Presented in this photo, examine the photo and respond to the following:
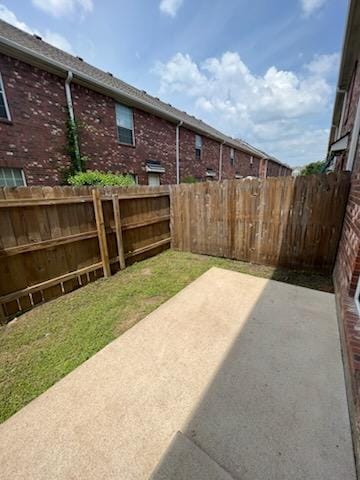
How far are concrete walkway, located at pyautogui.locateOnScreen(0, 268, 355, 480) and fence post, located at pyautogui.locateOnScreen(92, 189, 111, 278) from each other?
6.16 ft

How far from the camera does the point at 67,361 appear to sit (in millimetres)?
2133

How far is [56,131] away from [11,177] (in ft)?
6.71

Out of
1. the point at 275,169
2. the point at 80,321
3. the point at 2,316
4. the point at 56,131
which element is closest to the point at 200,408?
the point at 80,321

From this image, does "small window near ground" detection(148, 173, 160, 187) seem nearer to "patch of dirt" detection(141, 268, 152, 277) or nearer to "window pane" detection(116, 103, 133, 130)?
"window pane" detection(116, 103, 133, 130)

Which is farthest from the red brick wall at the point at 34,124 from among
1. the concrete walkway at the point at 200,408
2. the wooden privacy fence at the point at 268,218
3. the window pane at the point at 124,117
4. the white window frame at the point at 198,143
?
the white window frame at the point at 198,143

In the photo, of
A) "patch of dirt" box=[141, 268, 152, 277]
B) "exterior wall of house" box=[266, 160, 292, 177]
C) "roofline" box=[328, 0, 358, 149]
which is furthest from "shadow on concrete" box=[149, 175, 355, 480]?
"exterior wall of house" box=[266, 160, 292, 177]

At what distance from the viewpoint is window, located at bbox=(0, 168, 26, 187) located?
19.5ft

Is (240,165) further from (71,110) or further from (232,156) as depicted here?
(71,110)

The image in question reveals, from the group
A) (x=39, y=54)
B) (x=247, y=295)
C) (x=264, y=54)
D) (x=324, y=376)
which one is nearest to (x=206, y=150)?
(x=264, y=54)

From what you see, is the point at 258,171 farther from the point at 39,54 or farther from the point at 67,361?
the point at 67,361

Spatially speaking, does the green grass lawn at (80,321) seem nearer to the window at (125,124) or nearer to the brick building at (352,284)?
the brick building at (352,284)

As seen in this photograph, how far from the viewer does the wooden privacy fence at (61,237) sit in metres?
A: 2.86

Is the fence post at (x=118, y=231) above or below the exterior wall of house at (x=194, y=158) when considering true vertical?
below

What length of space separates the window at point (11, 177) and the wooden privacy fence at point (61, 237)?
Result: 4.27 meters
